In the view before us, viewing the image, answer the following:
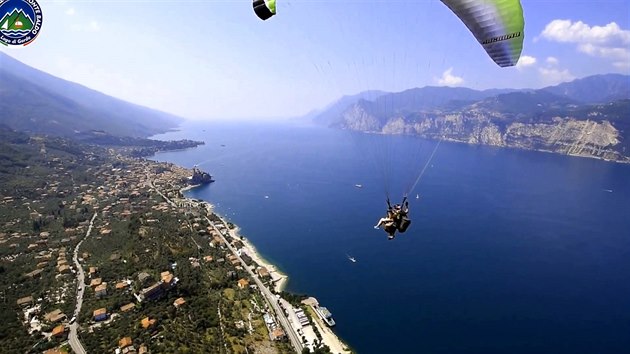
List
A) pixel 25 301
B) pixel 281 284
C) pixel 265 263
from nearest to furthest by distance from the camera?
1. pixel 25 301
2. pixel 281 284
3. pixel 265 263

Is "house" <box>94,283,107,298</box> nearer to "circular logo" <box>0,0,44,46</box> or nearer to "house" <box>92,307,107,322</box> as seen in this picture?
"house" <box>92,307,107,322</box>

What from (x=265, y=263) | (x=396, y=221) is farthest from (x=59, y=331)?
(x=396, y=221)

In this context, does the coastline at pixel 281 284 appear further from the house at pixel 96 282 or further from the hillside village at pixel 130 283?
the house at pixel 96 282

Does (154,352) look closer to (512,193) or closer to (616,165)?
(512,193)

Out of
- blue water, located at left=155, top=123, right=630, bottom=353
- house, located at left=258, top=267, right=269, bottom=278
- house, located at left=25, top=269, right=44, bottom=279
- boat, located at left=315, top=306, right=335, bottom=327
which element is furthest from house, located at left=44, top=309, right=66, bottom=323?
boat, located at left=315, top=306, right=335, bottom=327

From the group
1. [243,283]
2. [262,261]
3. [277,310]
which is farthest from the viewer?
[262,261]

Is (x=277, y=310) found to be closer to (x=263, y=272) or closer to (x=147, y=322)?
(x=263, y=272)
